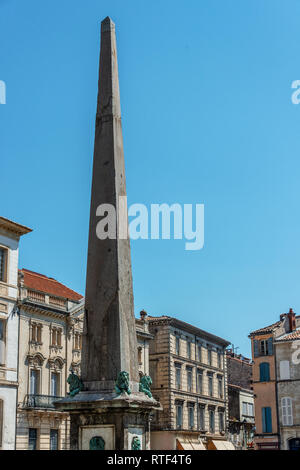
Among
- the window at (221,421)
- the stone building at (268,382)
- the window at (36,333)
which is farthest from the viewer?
the window at (221,421)

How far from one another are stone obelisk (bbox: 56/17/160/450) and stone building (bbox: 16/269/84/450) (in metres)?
19.8

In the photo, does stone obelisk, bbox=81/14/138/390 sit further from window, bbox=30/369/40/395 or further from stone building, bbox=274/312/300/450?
stone building, bbox=274/312/300/450

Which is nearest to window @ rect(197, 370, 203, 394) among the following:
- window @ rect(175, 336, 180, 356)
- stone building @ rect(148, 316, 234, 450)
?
stone building @ rect(148, 316, 234, 450)

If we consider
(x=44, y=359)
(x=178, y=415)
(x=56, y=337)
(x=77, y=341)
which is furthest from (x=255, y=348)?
(x=44, y=359)

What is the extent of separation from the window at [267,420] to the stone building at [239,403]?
7.85 m

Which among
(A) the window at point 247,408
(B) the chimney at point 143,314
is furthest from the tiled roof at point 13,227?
(A) the window at point 247,408

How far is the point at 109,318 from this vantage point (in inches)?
448

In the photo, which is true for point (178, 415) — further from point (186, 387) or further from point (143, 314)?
point (143, 314)

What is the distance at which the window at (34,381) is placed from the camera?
1264 inches

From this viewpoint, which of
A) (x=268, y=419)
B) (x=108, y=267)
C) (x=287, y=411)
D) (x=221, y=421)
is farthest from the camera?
(x=221, y=421)

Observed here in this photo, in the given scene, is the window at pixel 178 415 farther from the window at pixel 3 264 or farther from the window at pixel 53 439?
the window at pixel 3 264

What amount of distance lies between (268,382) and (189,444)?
6.66 metres

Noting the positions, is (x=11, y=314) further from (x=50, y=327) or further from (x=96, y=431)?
(x=96, y=431)

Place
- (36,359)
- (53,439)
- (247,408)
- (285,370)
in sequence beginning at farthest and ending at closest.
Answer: (247,408)
(285,370)
(53,439)
(36,359)
